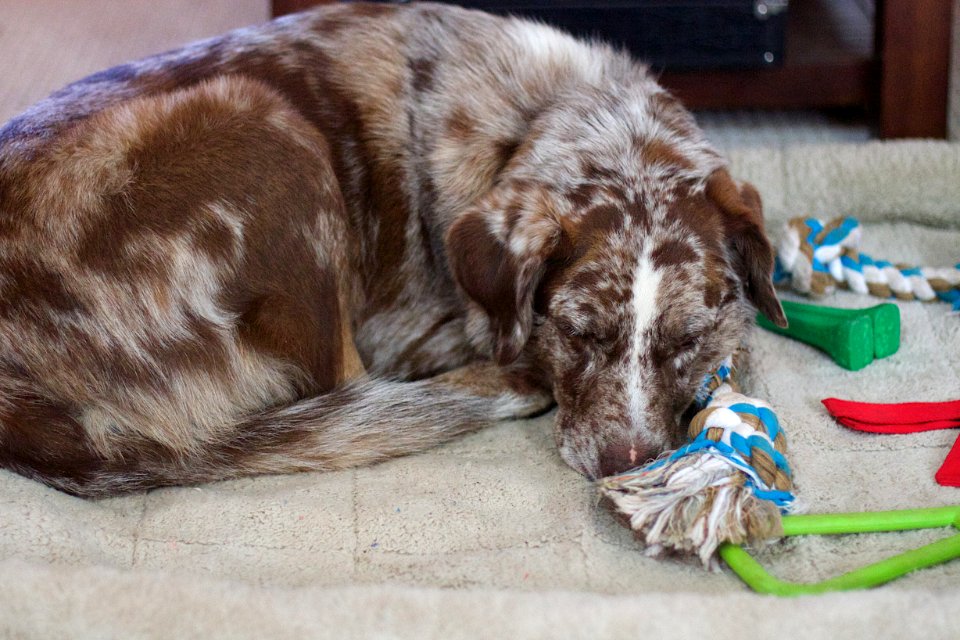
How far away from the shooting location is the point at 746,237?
239 centimetres

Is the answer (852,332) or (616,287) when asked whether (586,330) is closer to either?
(616,287)

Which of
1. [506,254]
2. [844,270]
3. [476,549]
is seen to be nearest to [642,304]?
[506,254]

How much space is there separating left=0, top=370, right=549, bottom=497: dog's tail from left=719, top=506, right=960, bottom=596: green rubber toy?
0.78 m

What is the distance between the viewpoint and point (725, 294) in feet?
7.85

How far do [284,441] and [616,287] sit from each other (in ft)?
2.69

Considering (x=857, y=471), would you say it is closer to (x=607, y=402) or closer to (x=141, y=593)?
(x=607, y=402)

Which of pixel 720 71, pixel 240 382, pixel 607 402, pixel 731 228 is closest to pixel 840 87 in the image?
pixel 720 71

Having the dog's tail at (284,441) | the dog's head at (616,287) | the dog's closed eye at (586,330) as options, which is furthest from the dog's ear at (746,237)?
the dog's tail at (284,441)

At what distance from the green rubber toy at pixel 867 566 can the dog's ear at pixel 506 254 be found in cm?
68

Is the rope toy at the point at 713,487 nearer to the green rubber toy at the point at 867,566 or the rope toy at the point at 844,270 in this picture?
the green rubber toy at the point at 867,566

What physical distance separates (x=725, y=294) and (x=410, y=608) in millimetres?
1039

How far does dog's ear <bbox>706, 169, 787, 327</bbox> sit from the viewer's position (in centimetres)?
238

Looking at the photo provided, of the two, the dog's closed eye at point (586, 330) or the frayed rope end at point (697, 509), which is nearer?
the frayed rope end at point (697, 509)

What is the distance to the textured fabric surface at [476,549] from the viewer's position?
1776mm
